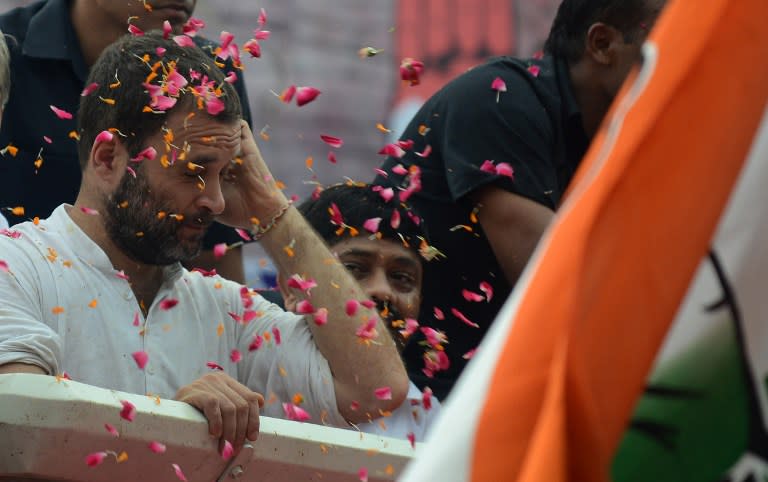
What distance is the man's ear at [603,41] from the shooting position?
14.6 feet

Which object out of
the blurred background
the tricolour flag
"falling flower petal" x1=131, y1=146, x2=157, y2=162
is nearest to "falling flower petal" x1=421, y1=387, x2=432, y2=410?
"falling flower petal" x1=131, y1=146, x2=157, y2=162

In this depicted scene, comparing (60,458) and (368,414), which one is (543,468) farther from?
(368,414)

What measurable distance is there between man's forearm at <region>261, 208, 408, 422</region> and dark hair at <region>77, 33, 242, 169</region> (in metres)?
0.44

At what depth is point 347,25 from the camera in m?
11.4

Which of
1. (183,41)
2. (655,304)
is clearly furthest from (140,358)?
(655,304)

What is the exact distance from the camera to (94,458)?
3020mm

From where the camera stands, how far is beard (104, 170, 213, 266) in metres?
3.73

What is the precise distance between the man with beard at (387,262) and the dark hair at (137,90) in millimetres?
561

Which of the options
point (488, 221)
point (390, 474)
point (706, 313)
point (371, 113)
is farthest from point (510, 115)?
point (371, 113)

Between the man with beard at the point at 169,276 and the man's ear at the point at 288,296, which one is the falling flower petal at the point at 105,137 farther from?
the man's ear at the point at 288,296

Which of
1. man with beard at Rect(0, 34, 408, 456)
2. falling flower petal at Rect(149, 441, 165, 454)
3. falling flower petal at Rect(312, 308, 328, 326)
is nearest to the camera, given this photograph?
falling flower petal at Rect(149, 441, 165, 454)

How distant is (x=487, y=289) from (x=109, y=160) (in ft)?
3.43

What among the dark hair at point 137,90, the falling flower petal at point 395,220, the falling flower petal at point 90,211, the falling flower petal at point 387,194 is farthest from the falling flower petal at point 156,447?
the falling flower petal at point 387,194

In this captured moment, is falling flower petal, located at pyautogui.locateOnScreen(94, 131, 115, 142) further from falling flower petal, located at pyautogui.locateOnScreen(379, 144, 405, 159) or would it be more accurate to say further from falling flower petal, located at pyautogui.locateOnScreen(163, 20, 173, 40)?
falling flower petal, located at pyautogui.locateOnScreen(379, 144, 405, 159)
